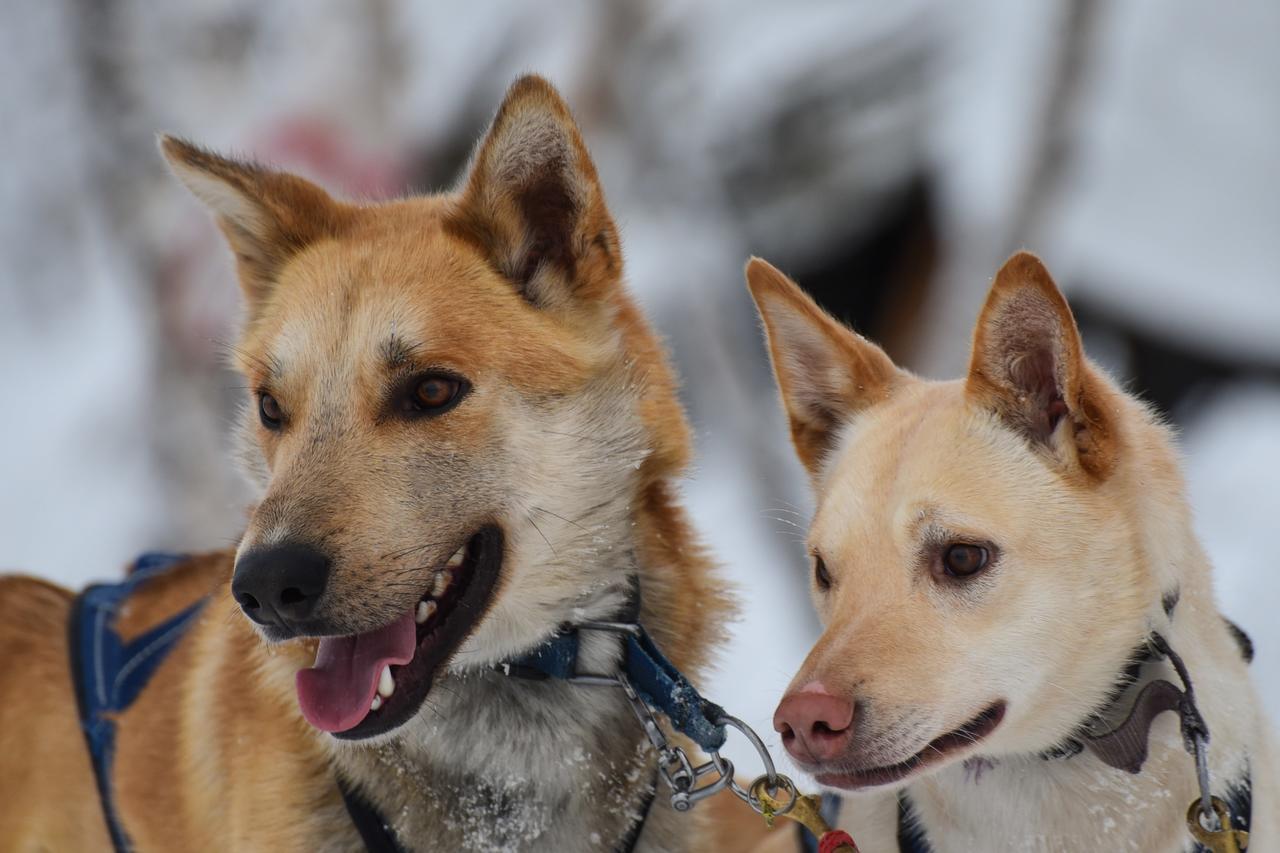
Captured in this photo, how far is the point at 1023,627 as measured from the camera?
2232 mm

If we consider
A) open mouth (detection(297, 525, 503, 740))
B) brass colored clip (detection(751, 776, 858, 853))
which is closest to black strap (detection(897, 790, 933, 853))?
brass colored clip (detection(751, 776, 858, 853))

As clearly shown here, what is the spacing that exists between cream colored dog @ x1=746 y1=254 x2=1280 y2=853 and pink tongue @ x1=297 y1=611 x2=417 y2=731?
0.68m

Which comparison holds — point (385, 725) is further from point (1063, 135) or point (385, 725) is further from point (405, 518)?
point (1063, 135)

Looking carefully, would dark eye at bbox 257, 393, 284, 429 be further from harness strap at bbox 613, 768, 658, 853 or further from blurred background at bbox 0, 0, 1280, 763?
blurred background at bbox 0, 0, 1280, 763

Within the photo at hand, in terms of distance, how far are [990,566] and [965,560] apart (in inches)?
1.7

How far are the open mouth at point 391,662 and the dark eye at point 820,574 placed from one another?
65cm

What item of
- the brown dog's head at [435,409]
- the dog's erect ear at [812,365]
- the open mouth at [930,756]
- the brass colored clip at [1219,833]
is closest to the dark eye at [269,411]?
the brown dog's head at [435,409]

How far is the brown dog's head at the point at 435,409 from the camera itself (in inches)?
88.0

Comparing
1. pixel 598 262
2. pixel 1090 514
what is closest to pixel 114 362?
pixel 598 262

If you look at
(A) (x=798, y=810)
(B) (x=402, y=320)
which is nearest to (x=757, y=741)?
(A) (x=798, y=810)

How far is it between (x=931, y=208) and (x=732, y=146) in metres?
1.29

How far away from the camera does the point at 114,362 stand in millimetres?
8906

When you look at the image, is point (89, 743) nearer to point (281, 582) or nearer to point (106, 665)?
point (106, 665)

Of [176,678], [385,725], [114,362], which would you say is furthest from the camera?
[114,362]
